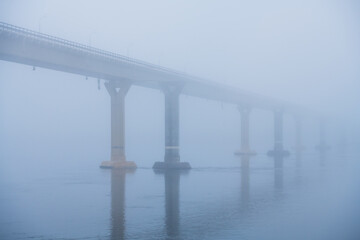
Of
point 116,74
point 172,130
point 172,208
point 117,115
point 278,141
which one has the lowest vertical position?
point 172,208

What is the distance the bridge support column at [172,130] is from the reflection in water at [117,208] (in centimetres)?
2040

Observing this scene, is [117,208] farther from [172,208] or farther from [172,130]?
[172,130]

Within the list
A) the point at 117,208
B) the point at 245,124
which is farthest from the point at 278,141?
the point at 117,208

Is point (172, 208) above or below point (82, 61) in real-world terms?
below

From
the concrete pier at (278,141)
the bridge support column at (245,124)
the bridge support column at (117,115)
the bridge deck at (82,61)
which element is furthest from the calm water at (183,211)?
the concrete pier at (278,141)

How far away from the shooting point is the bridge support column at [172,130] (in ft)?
283

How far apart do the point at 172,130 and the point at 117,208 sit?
160 ft

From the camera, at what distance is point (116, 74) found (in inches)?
3083

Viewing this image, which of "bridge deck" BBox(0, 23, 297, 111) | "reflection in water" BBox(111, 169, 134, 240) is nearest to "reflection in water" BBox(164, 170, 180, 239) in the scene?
"reflection in water" BBox(111, 169, 134, 240)

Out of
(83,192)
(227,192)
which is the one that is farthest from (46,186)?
(227,192)

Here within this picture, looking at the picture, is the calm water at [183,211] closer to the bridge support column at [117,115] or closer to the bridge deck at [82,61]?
the bridge deck at [82,61]

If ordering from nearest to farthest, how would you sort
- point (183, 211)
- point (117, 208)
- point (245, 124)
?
point (183, 211), point (117, 208), point (245, 124)

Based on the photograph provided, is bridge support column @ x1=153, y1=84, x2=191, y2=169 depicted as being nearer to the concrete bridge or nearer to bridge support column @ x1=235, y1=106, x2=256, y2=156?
the concrete bridge

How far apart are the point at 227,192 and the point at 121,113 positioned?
37.9 metres
